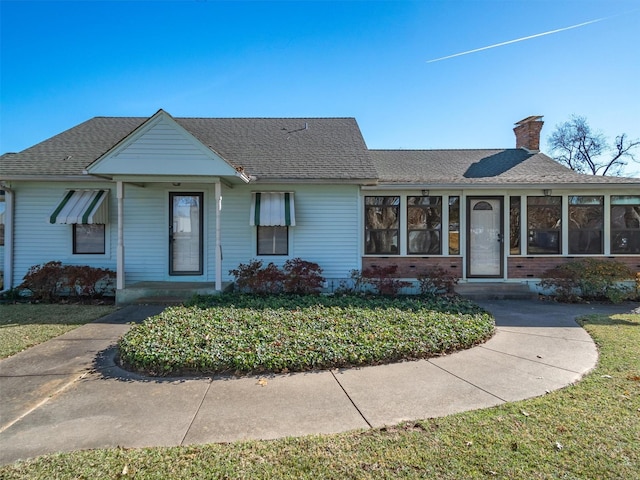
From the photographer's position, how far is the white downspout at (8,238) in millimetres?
8977

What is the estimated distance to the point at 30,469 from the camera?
7.91ft

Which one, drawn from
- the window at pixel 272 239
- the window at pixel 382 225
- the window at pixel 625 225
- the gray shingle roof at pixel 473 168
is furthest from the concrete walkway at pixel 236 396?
the window at pixel 625 225

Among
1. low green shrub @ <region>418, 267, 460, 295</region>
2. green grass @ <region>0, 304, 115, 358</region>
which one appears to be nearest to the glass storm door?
green grass @ <region>0, 304, 115, 358</region>

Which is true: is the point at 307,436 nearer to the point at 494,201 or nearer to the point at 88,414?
the point at 88,414

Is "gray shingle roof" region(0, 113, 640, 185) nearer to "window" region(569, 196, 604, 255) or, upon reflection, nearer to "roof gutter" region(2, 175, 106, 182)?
"roof gutter" region(2, 175, 106, 182)

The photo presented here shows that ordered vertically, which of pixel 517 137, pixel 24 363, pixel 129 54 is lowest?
pixel 24 363

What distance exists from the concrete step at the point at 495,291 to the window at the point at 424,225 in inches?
49.7

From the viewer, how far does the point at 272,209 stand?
360 inches

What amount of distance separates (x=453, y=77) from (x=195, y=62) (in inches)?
313

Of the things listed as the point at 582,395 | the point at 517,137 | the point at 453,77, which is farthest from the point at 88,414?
the point at 517,137

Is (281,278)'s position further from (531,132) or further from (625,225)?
(531,132)

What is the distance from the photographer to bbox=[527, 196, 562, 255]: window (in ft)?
32.0

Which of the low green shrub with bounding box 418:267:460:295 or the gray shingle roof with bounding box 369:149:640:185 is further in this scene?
the gray shingle roof with bounding box 369:149:640:185

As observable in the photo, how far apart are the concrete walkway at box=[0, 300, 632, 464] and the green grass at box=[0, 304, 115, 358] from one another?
39 cm
